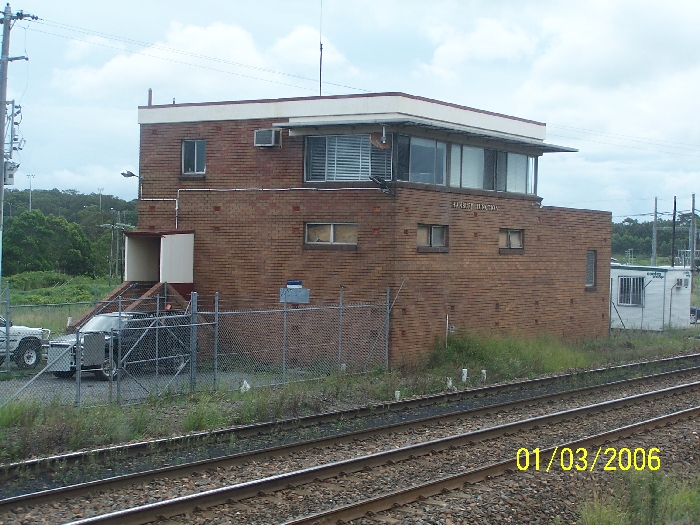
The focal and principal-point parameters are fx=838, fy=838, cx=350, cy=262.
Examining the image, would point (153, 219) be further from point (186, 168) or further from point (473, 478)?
point (473, 478)

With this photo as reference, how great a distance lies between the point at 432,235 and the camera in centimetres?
2350

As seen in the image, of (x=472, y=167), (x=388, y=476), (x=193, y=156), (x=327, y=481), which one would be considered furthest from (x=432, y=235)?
(x=327, y=481)

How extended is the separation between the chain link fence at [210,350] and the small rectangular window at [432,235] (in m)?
2.55

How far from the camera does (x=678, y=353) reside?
28.1m

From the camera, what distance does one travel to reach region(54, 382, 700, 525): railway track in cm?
944

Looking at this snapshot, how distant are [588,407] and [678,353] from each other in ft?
43.5

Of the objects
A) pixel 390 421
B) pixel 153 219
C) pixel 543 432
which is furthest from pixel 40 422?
pixel 153 219

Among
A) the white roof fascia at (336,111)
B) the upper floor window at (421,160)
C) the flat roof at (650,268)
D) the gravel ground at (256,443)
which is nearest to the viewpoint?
the gravel ground at (256,443)

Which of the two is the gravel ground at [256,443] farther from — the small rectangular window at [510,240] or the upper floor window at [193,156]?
the upper floor window at [193,156]

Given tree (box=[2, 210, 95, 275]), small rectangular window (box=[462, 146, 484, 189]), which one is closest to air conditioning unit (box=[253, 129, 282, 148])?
small rectangular window (box=[462, 146, 484, 189])

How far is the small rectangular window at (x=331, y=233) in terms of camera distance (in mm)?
22734

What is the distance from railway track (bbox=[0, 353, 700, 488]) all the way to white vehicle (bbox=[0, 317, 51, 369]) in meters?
9.07

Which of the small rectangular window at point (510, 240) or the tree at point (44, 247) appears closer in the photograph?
the small rectangular window at point (510, 240)

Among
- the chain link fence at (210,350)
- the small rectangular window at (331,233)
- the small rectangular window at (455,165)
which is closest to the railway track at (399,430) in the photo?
the chain link fence at (210,350)
